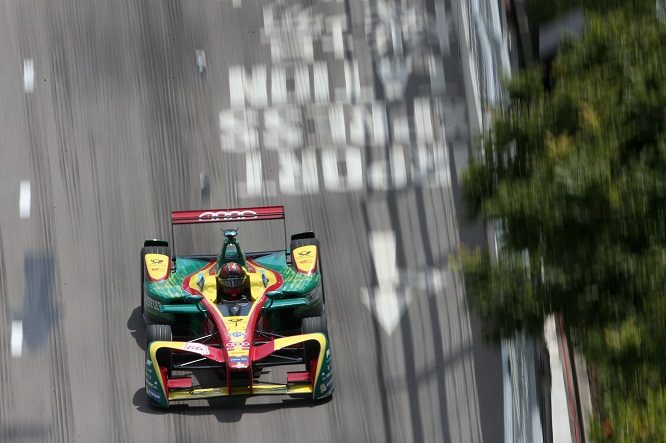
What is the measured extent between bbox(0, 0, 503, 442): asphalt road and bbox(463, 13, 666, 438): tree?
579cm

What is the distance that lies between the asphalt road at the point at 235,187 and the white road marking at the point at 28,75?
0.11ft

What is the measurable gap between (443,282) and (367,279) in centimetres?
115

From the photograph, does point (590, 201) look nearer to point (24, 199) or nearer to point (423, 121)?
point (423, 121)

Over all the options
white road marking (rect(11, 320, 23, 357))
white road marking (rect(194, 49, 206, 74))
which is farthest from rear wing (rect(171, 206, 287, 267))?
white road marking (rect(194, 49, 206, 74))

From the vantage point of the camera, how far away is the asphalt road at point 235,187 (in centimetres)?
1658

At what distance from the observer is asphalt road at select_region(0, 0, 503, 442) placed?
16.6 meters

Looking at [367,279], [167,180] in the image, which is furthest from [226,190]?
[367,279]

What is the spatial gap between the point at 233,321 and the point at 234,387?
2.75 ft

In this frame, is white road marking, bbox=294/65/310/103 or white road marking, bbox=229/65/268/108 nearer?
white road marking, bbox=229/65/268/108

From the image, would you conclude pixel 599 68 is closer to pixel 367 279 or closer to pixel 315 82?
pixel 367 279

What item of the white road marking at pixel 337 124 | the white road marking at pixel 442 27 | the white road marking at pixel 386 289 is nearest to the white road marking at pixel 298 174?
the white road marking at pixel 337 124

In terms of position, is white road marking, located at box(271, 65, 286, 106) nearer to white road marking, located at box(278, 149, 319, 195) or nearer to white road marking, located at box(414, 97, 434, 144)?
white road marking, located at box(278, 149, 319, 195)

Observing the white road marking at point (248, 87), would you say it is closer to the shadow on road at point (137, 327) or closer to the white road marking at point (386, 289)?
the white road marking at point (386, 289)

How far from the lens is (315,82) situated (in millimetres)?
21031
